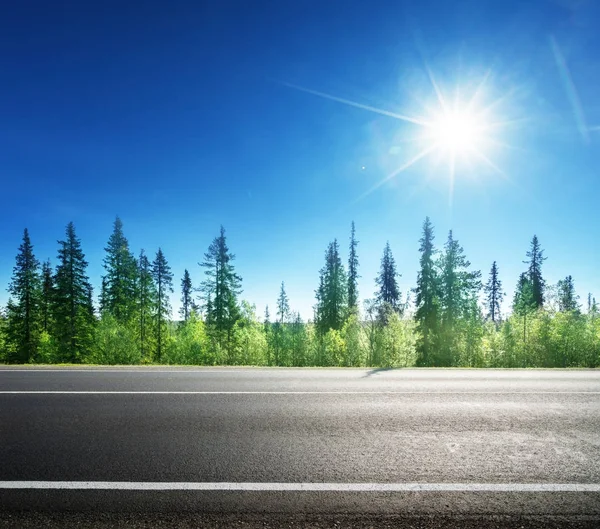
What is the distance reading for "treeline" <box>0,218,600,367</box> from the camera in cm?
2784

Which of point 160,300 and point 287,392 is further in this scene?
point 160,300

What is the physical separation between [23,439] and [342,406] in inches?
202

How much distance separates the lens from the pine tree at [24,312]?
3722cm

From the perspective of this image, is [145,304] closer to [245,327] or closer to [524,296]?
[245,327]

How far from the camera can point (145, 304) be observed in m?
38.0

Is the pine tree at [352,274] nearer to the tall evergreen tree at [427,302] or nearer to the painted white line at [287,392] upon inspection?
the tall evergreen tree at [427,302]

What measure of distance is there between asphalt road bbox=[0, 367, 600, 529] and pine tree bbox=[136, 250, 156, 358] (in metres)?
31.5

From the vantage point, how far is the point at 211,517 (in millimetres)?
2900

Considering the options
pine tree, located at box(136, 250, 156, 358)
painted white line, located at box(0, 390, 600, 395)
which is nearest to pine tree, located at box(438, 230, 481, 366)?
painted white line, located at box(0, 390, 600, 395)

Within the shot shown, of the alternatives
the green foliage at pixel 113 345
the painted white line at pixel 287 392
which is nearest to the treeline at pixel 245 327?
the green foliage at pixel 113 345

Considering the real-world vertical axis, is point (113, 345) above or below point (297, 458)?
below

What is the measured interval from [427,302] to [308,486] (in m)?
31.8

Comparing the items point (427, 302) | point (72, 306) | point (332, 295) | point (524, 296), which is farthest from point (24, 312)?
point (524, 296)

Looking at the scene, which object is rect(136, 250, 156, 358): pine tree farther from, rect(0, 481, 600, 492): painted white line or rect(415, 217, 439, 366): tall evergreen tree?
rect(0, 481, 600, 492): painted white line
